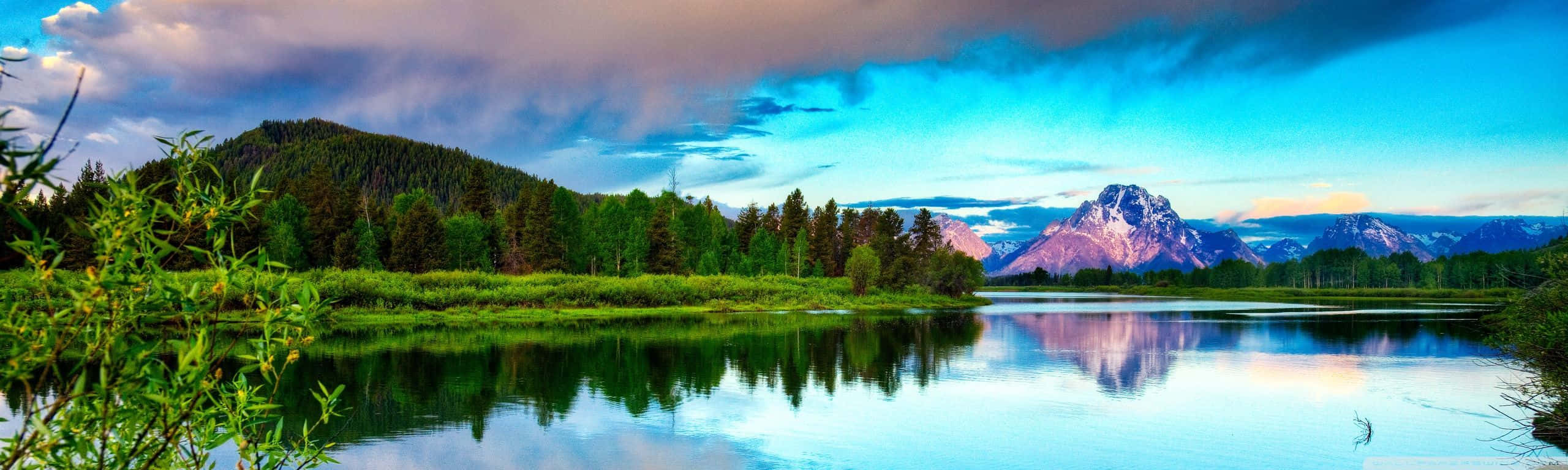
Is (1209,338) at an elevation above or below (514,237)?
below

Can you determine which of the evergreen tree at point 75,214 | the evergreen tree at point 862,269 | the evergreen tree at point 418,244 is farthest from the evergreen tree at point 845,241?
the evergreen tree at point 75,214

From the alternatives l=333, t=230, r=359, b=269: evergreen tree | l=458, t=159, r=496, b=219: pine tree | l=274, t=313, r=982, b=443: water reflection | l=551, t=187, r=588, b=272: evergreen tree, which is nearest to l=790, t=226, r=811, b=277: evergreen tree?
l=551, t=187, r=588, b=272: evergreen tree

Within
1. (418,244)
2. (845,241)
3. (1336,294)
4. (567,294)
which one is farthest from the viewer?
(1336,294)

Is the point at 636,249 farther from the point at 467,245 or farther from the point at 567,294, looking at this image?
the point at 567,294

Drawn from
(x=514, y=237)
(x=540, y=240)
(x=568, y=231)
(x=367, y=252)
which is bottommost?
(x=367, y=252)

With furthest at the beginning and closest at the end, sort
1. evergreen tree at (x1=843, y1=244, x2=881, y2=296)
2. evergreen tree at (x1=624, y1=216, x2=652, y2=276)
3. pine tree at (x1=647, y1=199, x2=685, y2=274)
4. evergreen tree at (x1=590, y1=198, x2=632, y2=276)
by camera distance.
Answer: pine tree at (x1=647, y1=199, x2=685, y2=274)
evergreen tree at (x1=843, y1=244, x2=881, y2=296)
evergreen tree at (x1=590, y1=198, x2=632, y2=276)
evergreen tree at (x1=624, y1=216, x2=652, y2=276)

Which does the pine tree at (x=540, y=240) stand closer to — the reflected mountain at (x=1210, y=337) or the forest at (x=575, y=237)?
the forest at (x=575, y=237)

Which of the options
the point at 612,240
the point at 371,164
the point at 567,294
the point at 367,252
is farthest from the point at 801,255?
Answer: the point at 371,164

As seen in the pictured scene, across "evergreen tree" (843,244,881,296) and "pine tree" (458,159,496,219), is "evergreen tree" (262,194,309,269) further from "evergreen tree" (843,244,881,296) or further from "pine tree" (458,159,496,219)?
"evergreen tree" (843,244,881,296)

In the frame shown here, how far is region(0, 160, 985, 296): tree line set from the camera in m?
70.4

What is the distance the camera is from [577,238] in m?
88.5

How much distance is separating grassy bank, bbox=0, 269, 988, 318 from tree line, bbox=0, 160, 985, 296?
257 inches

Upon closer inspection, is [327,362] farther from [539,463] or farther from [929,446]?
[929,446]

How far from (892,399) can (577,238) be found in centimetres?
7011
